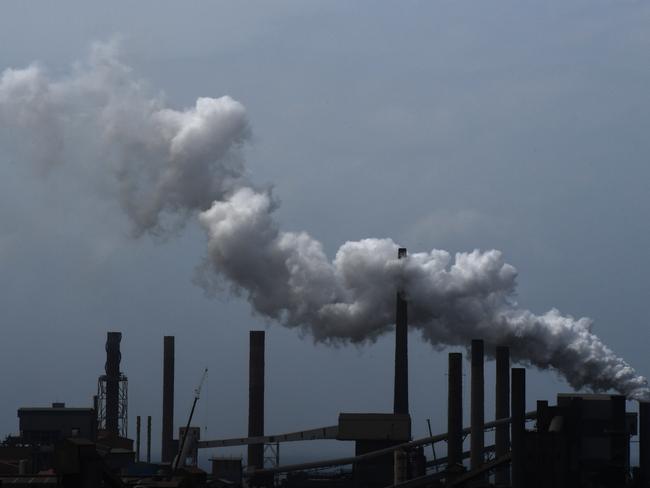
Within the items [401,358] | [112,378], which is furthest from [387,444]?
[112,378]

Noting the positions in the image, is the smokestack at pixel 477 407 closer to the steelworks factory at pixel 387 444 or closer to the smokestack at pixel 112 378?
the steelworks factory at pixel 387 444

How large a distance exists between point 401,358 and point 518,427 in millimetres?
21617

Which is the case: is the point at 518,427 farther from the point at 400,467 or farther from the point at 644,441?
the point at 400,467

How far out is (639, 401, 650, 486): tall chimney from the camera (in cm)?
7205

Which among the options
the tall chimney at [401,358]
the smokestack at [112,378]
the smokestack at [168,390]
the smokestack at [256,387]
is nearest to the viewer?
the tall chimney at [401,358]

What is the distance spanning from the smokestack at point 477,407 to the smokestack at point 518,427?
7.26 m

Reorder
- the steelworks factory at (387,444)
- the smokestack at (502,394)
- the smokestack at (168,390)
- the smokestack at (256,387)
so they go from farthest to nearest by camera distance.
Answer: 1. the smokestack at (168,390)
2. the smokestack at (256,387)
3. the smokestack at (502,394)
4. the steelworks factory at (387,444)

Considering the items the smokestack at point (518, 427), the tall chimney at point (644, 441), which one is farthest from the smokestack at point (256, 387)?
the tall chimney at point (644, 441)

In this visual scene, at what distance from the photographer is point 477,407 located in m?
81.8

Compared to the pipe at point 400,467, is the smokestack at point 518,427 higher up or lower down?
higher up

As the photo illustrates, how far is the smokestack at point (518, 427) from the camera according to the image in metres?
68.6

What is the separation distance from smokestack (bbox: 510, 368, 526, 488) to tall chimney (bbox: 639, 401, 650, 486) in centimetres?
736

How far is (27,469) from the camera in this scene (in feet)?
282

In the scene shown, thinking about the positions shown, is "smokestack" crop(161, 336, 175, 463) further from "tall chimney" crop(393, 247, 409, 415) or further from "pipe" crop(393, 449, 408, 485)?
"pipe" crop(393, 449, 408, 485)
